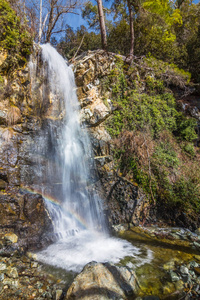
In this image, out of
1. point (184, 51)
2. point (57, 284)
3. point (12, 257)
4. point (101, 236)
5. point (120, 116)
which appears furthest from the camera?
point (184, 51)

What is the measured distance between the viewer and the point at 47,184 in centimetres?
629

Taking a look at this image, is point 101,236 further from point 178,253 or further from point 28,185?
point 28,185

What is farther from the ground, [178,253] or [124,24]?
[124,24]

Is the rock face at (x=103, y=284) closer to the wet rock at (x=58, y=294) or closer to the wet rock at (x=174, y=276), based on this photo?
the wet rock at (x=58, y=294)

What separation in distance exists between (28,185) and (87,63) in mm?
7086

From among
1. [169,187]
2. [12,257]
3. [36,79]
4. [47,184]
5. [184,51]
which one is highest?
[184,51]

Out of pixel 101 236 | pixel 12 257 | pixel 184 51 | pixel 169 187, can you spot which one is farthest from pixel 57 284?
pixel 184 51

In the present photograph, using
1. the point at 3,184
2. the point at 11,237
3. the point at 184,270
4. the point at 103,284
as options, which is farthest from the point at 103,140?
the point at 103,284

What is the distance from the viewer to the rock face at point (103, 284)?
8.94ft

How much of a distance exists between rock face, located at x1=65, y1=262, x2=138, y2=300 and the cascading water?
34.6 inches

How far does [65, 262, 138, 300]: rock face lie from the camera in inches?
107

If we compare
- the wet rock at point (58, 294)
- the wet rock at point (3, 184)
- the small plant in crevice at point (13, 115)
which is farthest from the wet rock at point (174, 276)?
the small plant in crevice at point (13, 115)

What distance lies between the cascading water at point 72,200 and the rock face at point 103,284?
0.88 meters

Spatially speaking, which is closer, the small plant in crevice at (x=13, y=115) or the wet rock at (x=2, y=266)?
the wet rock at (x=2, y=266)
